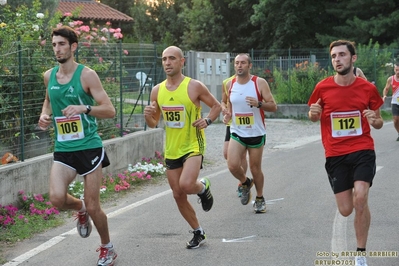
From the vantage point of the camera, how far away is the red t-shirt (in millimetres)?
6773

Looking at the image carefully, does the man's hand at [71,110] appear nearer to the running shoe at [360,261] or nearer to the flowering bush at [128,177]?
the running shoe at [360,261]

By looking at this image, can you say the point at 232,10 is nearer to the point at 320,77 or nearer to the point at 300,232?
the point at 320,77

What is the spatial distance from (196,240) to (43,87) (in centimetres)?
491

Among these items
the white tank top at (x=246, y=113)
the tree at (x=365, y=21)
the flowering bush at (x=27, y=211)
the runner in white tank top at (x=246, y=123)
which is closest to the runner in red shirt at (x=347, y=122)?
the runner in white tank top at (x=246, y=123)

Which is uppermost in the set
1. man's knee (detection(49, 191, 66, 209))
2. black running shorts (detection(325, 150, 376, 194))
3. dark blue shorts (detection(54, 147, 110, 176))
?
dark blue shorts (detection(54, 147, 110, 176))

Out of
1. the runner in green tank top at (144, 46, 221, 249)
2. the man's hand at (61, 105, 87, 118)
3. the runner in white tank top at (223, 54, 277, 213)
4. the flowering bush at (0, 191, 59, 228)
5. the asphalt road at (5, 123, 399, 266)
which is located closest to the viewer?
the man's hand at (61, 105, 87, 118)

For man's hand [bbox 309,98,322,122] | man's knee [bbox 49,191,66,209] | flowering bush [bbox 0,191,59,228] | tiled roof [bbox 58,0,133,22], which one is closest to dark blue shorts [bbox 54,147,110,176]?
man's knee [bbox 49,191,66,209]

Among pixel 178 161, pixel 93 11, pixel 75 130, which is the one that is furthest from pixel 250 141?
pixel 93 11

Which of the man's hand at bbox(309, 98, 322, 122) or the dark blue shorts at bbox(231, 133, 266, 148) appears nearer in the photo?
the man's hand at bbox(309, 98, 322, 122)

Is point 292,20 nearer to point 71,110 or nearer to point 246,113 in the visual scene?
point 246,113

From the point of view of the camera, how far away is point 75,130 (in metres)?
6.86

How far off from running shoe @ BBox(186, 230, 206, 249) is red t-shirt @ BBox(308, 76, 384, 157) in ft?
4.92

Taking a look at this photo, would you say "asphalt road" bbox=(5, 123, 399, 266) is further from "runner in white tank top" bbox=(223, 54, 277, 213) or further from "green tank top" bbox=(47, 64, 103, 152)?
"green tank top" bbox=(47, 64, 103, 152)

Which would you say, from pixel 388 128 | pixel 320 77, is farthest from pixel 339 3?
pixel 388 128
